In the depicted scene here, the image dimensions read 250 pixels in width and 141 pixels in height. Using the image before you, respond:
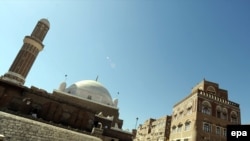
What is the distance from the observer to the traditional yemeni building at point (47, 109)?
2011 centimetres

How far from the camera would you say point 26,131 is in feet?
63.0

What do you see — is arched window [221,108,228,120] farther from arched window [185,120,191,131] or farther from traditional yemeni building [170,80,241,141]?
arched window [185,120,191,131]

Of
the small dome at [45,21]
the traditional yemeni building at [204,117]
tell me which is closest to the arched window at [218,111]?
the traditional yemeni building at [204,117]

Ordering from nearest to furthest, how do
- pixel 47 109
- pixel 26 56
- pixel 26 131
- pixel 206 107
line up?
1. pixel 26 131
2. pixel 47 109
3. pixel 206 107
4. pixel 26 56

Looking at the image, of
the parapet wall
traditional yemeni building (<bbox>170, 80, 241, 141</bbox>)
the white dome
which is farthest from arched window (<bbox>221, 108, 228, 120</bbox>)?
the parapet wall

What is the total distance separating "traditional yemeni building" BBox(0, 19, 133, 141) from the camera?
20.1m

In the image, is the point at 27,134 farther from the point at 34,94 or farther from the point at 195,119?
the point at 195,119

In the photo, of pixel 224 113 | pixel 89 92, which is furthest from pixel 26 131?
pixel 224 113

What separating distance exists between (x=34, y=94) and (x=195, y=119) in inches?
931

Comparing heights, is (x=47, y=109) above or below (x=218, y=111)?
below

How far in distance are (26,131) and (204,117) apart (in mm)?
24513

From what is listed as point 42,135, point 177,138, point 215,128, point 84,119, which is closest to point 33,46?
point 84,119

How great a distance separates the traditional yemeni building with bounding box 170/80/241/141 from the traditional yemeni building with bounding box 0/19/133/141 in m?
9.37

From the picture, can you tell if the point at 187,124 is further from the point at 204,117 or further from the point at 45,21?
the point at 45,21
